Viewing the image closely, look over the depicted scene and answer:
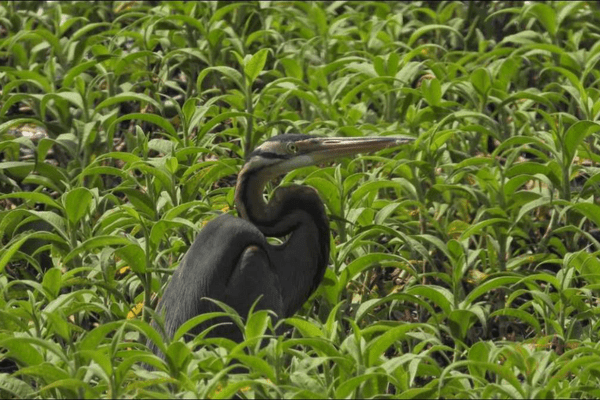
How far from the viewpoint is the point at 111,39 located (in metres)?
8.11

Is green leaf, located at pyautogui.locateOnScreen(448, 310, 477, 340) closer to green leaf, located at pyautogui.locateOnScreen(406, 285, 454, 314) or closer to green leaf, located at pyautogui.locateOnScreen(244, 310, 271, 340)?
green leaf, located at pyautogui.locateOnScreen(406, 285, 454, 314)

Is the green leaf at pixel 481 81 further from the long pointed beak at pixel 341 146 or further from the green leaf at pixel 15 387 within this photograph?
the green leaf at pixel 15 387

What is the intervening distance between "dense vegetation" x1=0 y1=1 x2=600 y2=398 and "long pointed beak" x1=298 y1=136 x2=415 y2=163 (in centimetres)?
18

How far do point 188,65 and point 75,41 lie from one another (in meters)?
0.66

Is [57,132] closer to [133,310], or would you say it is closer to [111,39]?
[111,39]

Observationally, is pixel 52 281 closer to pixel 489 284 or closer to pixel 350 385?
pixel 350 385

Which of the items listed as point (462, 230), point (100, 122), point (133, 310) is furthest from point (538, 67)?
point (133, 310)

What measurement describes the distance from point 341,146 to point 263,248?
625mm

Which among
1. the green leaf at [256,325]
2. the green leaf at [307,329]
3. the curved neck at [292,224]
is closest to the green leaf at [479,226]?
the curved neck at [292,224]

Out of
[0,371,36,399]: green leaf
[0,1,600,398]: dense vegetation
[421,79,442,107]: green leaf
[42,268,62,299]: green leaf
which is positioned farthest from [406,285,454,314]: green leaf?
[421,79,442,107]: green leaf

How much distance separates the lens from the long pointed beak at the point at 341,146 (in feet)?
19.6

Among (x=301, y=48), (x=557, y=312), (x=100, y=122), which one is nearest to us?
(x=557, y=312)

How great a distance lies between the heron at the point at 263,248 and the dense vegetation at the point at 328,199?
5.9 inches

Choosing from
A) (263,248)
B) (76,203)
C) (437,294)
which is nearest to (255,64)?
(76,203)
